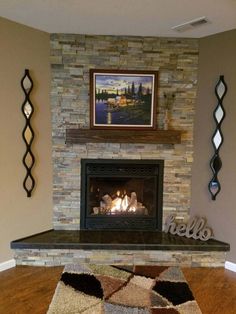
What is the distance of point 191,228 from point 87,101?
1801 mm

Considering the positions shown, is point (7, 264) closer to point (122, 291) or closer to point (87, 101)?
point (122, 291)

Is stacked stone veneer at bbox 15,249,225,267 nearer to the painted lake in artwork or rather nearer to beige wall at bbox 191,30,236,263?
beige wall at bbox 191,30,236,263

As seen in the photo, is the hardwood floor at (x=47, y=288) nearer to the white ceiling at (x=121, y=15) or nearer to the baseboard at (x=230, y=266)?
the baseboard at (x=230, y=266)

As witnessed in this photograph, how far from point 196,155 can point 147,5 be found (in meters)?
1.63

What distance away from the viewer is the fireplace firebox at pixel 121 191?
3.28 m

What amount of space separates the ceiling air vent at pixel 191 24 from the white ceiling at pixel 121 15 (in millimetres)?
46

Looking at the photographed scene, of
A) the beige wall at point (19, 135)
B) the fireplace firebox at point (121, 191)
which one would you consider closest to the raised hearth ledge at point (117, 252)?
the beige wall at point (19, 135)

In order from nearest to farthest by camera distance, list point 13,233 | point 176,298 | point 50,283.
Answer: point 176,298, point 50,283, point 13,233

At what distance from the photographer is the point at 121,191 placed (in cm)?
342

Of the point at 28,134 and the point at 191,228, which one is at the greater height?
the point at 28,134

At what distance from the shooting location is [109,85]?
317 cm

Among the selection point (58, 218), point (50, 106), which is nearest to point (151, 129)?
point (50, 106)

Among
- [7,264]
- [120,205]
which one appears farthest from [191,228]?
[7,264]

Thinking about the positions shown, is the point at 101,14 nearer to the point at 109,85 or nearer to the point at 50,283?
the point at 109,85
